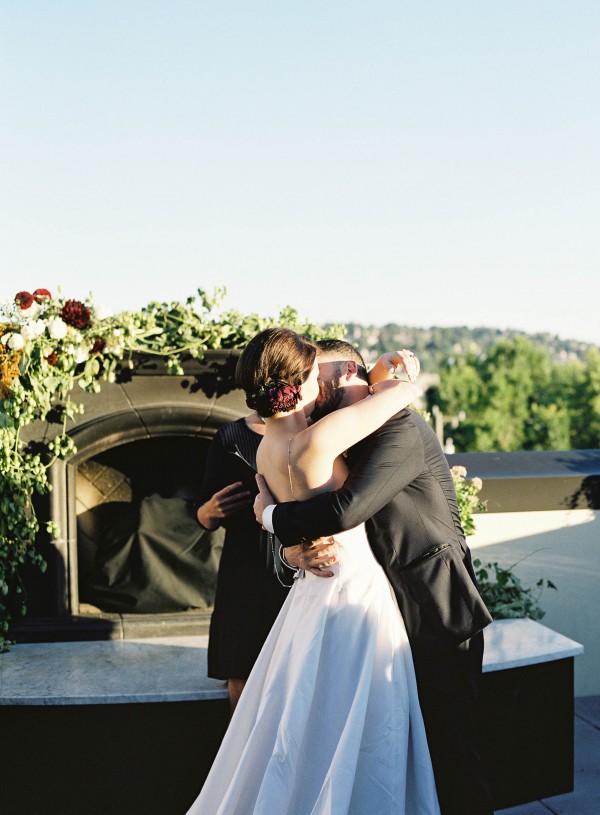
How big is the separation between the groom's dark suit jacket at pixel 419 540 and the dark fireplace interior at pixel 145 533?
2.74 meters

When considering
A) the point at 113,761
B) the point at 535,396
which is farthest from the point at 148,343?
the point at 535,396

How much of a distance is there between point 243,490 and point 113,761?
1.39 m

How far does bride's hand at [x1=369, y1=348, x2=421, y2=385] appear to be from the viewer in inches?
119

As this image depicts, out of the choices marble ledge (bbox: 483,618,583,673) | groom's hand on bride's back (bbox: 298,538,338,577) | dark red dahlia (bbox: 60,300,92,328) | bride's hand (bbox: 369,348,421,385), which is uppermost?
dark red dahlia (bbox: 60,300,92,328)

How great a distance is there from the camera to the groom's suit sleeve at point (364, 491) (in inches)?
103

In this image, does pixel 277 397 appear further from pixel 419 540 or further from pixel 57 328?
pixel 57 328

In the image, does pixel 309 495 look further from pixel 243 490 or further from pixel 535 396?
pixel 535 396

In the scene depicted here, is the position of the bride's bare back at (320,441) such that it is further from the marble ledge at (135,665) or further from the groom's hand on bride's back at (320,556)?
the marble ledge at (135,665)

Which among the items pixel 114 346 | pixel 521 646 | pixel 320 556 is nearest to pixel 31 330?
pixel 114 346

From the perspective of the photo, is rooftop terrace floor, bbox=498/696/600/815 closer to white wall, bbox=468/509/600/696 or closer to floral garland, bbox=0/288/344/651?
white wall, bbox=468/509/600/696

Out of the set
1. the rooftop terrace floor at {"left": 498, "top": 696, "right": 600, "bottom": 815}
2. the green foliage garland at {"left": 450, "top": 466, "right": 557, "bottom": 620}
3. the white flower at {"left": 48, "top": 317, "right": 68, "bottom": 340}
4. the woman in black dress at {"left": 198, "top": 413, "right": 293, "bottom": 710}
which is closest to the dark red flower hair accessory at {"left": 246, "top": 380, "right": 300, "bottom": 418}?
the woman in black dress at {"left": 198, "top": 413, "right": 293, "bottom": 710}

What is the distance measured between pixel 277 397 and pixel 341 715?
0.99m

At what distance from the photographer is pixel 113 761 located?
401 centimetres

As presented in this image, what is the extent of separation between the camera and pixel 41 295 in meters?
4.76
